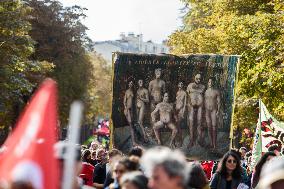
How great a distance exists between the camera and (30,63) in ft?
125

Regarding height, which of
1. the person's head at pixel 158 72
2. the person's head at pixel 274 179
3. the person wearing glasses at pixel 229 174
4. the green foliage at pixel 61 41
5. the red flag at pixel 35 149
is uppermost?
the green foliage at pixel 61 41

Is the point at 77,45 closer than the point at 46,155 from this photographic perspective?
No

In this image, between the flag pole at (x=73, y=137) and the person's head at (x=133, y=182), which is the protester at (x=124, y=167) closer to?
the person's head at (x=133, y=182)

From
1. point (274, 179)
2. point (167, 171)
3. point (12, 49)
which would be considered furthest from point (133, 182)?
point (12, 49)

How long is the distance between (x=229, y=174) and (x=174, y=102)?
7.96 m

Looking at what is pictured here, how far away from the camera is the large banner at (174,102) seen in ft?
60.2

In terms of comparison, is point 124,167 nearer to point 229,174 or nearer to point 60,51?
point 229,174

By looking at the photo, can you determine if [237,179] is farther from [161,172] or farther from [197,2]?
[197,2]

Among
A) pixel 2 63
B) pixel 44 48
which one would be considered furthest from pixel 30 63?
pixel 44 48

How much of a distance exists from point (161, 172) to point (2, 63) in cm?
2931

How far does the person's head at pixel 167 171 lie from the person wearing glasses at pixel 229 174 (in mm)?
4749

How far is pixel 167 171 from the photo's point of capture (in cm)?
572

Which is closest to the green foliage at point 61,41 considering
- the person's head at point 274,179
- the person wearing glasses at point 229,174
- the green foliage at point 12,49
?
the green foliage at point 12,49

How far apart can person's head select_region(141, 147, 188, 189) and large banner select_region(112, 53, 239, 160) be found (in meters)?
12.5
